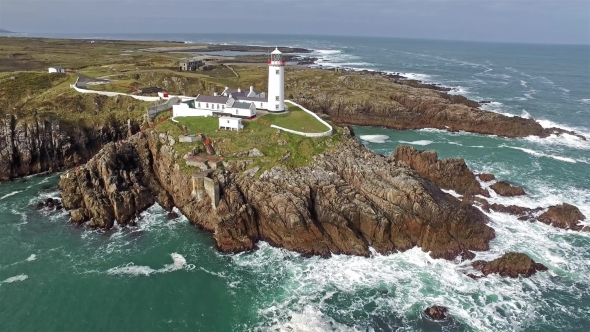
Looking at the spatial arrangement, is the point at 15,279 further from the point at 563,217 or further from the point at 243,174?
the point at 563,217

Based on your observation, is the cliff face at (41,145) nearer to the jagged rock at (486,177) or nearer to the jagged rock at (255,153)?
the jagged rock at (255,153)

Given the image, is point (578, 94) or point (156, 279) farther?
point (578, 94)

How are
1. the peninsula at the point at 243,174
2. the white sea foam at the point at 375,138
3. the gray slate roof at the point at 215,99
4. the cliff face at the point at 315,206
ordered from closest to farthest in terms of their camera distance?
the cliff face at the point at 315,206
the peninsula at the point at 243,174
the gray slate roof at the point at 215,99
the white sea foam at the point at 375,138

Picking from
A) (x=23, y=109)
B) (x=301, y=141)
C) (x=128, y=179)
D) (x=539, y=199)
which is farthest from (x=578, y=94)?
(x=23, y=109)

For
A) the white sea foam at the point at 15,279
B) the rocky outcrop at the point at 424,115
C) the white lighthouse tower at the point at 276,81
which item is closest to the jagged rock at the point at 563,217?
the white lighthouse tower at the point at 276,81

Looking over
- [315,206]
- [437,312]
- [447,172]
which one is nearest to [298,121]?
[315,206]

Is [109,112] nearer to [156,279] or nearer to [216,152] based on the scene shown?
[216,152]
